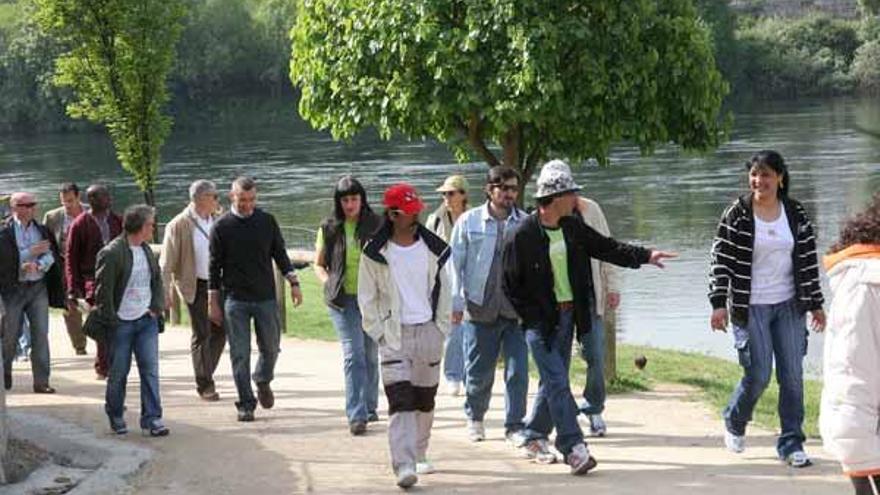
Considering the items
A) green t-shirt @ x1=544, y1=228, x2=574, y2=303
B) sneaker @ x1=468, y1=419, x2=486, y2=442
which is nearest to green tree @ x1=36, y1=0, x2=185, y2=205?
sneaker @ x1=468, y1=419, x2=486, y2=442

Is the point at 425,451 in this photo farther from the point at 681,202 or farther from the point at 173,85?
the point at 173,85

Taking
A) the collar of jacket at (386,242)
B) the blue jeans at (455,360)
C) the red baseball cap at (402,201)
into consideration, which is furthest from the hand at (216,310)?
the red baseball cap at (402,201)

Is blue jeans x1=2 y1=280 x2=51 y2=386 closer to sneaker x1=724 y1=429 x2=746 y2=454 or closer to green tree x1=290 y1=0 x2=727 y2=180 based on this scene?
green tree x1=290 y1=0 x2=727 y2=180

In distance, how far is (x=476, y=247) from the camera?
361 inches

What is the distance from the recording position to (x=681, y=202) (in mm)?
36844

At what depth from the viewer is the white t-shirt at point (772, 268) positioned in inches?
323

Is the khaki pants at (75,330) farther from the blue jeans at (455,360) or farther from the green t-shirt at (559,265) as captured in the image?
the green t-shirt at (559,265)

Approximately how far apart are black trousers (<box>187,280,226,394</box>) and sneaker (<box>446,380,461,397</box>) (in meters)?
1.68

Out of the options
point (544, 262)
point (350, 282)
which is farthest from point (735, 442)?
point (350, 282)

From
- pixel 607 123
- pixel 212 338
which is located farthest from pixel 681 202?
pixel 212 338

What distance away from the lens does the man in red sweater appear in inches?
468

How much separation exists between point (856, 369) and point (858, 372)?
0.04ft

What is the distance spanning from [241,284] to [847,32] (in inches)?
2850

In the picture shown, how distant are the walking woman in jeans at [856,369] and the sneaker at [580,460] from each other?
291 centimetres
